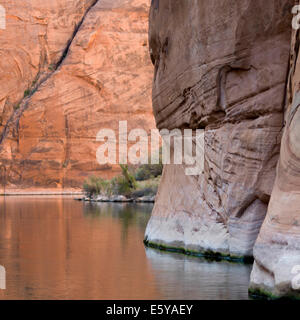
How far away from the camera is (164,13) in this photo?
13.9 m

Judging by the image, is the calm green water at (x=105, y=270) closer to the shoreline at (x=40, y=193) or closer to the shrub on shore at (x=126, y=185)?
the shrub on shore at (x=126, y=185)

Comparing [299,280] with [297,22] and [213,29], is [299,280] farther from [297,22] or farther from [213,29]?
[213,29]

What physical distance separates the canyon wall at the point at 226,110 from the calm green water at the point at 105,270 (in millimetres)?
632

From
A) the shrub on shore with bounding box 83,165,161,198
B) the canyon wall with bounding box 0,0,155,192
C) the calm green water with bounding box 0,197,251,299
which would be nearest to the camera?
the calm green water with bounding box 0,197,251,299

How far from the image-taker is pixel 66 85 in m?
60.1

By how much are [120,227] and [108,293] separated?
10.8 m

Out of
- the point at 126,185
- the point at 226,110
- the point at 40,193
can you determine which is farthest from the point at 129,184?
the point at 226,110

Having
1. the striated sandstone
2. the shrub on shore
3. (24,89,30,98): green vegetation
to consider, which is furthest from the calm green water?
the striated sandstone

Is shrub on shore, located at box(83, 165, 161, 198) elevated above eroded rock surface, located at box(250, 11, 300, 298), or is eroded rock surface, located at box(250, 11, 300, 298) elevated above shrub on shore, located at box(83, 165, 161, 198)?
eroded rock surface, located at box(250, 11, 300, 298)

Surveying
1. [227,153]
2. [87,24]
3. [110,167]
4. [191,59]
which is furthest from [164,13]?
[87,24]

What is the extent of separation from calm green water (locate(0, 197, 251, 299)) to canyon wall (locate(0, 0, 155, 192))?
41.5m

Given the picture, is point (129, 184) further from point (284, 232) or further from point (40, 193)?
point (284, 232)

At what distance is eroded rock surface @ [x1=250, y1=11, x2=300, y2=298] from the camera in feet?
24.6

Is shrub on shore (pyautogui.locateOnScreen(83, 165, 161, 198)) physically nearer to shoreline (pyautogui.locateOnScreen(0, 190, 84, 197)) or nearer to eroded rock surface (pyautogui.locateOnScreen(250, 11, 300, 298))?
shoreline (pyautogui.locateOnScreen(0, 190, 84, 197))
